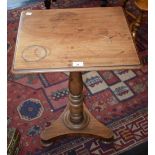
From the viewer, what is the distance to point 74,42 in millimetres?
1592

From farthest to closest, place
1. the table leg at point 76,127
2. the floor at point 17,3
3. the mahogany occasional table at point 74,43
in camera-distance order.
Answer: the floor at point 17,3, the table leg at point 76,127, the mahogany occasional table at point 74,43

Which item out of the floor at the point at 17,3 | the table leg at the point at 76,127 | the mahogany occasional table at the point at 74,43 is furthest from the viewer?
the floor at the point at 17,3

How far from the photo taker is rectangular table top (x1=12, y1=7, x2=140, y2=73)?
145 centimetres

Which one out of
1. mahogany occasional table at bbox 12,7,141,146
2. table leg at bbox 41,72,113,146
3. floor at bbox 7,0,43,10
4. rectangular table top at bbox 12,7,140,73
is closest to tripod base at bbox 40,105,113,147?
table leg at bbox 41,72,113,146

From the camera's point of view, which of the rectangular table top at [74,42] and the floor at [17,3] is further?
the floor at [17,3]

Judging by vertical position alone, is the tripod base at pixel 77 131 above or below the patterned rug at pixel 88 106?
above

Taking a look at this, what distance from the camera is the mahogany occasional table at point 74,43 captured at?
145 cm

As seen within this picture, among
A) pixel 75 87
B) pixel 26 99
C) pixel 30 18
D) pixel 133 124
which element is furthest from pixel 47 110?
pixel 30 18

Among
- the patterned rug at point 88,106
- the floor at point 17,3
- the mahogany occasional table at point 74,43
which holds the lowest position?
the patterned rug at point 88,106

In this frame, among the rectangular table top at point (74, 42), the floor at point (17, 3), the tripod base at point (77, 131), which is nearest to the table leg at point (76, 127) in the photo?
the tripod base at point (77, 131)

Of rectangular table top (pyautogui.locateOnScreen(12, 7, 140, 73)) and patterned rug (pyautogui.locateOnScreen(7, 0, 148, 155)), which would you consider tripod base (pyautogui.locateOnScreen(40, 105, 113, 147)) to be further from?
rectangular table top (pyautogui.locateOnScreen(12, 7, 140, 73))

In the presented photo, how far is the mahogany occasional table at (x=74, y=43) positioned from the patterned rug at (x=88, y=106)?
35 cm

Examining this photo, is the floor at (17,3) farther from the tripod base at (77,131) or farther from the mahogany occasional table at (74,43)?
the tripod base at (77,131)

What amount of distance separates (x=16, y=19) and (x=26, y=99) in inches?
54.7
